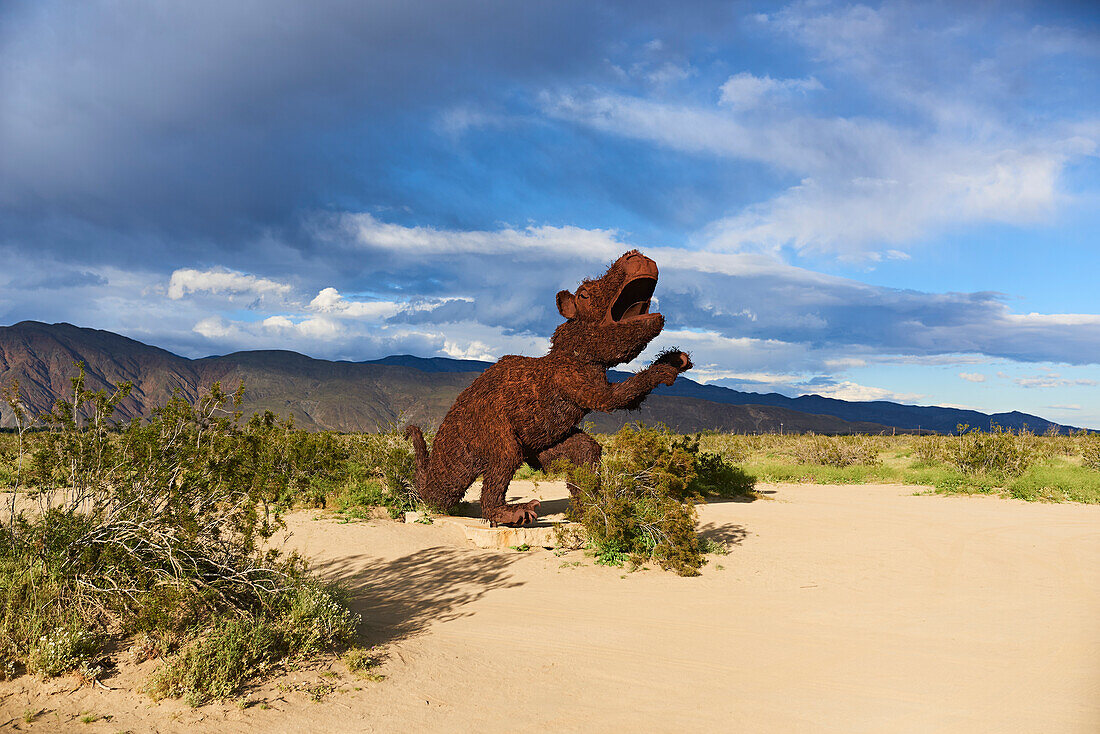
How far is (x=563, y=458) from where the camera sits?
31.1ft

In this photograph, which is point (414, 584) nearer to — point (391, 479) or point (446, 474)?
point (446, 474)

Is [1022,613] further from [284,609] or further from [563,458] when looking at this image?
[284,609]

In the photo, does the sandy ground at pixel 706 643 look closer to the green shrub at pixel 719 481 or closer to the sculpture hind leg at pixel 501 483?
the sculpture hind leg at pixel 501 483

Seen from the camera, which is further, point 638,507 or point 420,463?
point 420,463

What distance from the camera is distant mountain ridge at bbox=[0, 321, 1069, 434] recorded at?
134 metres

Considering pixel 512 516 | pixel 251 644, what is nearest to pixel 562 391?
pixel 512 516

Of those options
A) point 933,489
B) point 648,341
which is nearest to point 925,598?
point 648,341

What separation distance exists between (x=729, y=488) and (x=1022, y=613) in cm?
789

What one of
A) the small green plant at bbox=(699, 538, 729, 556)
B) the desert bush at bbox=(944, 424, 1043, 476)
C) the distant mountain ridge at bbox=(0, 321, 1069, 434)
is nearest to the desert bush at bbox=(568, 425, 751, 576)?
the small green plant at bbox=(699, 538, 729, 556)

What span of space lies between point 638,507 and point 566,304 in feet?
10.6

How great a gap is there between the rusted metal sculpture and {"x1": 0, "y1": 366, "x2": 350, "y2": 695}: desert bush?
4.34 m

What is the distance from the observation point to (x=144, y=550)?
4426 mm

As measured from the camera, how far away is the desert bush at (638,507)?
7910mm

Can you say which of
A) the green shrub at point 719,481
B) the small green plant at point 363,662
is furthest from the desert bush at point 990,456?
the small green plant at point 363,662
